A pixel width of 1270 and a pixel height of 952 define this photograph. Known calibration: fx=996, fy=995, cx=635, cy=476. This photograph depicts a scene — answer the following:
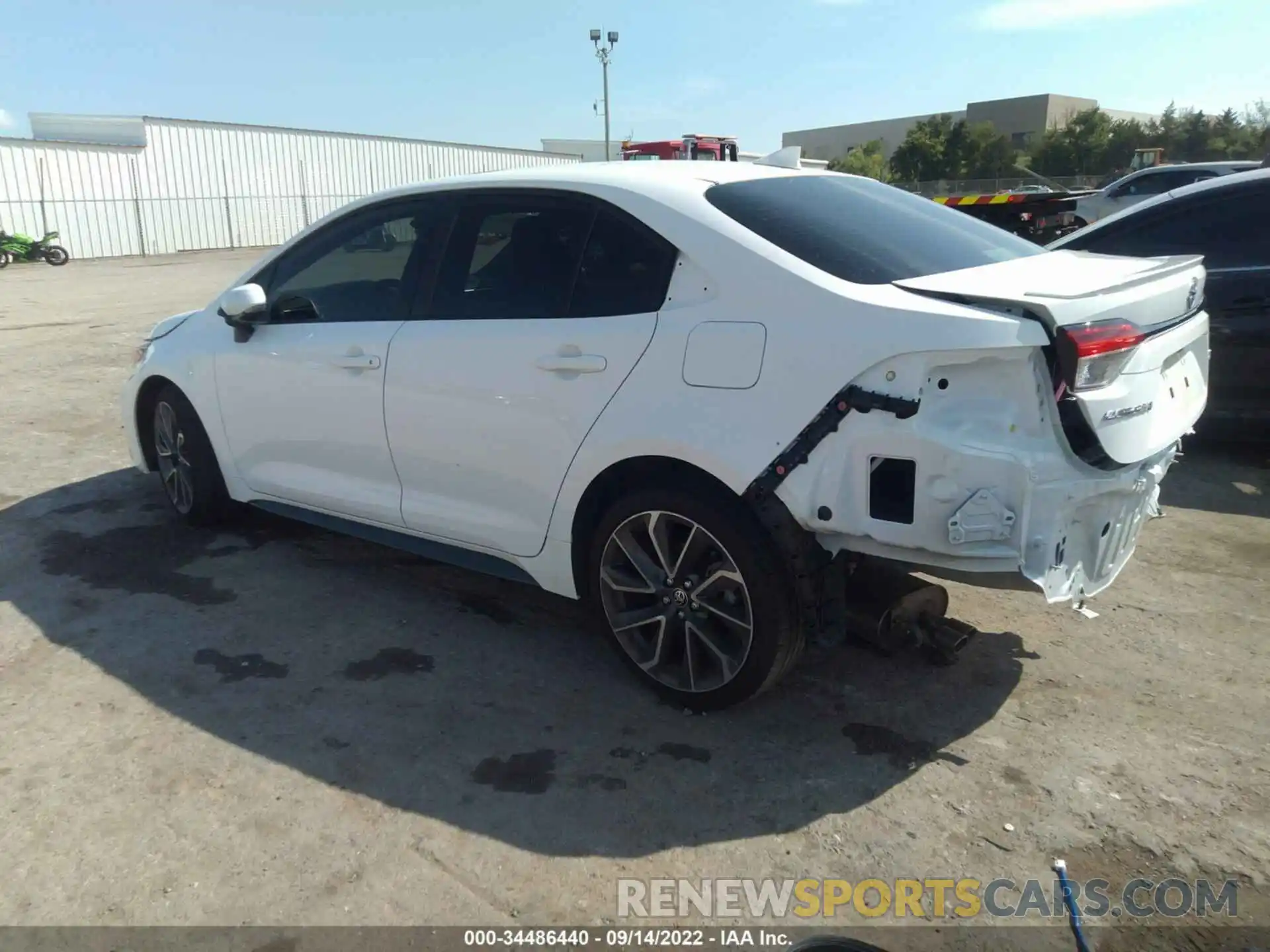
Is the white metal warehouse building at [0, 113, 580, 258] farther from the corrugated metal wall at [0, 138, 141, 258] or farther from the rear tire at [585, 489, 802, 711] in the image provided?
the rear tire at [585, 489, 802, 711]

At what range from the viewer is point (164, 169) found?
34.8 metres

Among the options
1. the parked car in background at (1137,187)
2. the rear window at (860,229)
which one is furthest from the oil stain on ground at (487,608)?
the parked car in background at (1137,187)

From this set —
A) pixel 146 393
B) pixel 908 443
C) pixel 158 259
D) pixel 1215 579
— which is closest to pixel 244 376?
pixel 146 393

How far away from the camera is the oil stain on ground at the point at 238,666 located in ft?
12.2

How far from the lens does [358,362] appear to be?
4.09 meters

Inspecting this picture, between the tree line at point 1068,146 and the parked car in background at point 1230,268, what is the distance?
167 feet

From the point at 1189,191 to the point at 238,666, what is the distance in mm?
5995

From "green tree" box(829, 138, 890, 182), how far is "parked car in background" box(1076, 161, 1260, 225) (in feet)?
124

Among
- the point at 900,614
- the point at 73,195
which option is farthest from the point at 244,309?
the point at 73,195

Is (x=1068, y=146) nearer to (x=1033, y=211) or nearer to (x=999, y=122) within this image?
(x=999, y=122)

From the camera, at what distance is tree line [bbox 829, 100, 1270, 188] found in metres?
56.3

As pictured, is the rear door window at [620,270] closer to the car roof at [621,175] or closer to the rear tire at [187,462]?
the car roof at [621,175]

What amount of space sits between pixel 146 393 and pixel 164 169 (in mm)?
34147

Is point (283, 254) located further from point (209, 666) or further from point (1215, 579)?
point (1215, 579)
